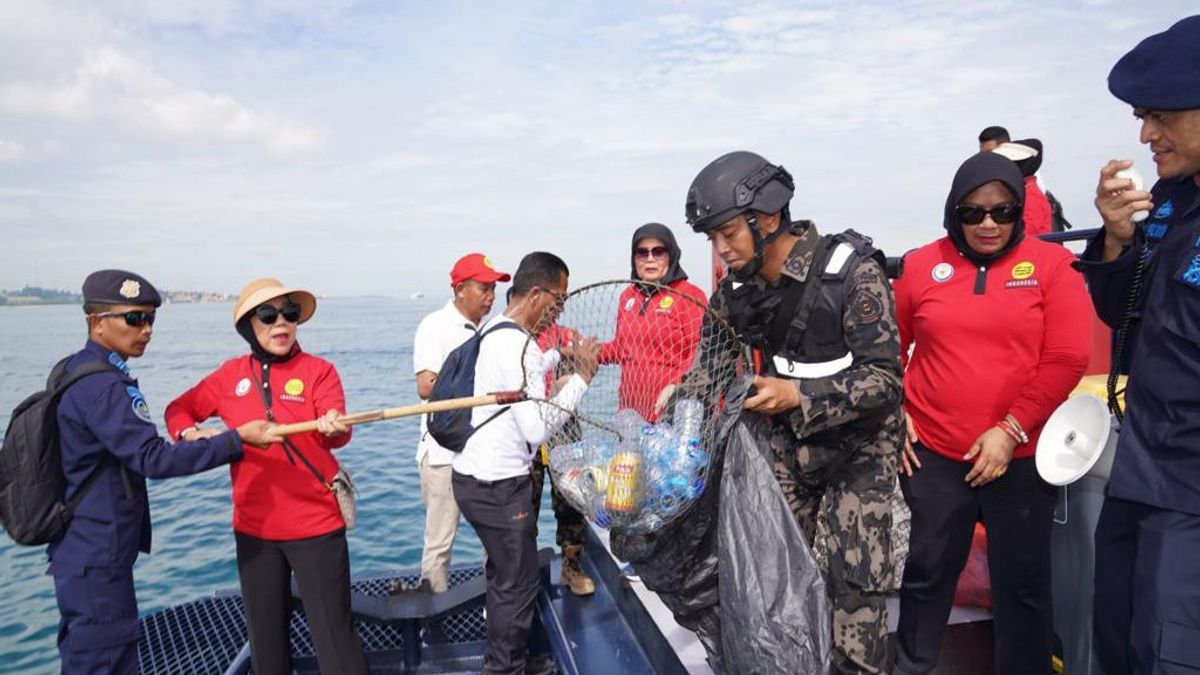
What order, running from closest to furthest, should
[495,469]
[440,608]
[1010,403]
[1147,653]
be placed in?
1. [1147,653]
2. [1010,403]
3. [495,469]
4. [440,608]

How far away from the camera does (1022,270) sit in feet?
8.32

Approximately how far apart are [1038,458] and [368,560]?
8.41 m

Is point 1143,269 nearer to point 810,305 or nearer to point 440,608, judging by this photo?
point 810,305

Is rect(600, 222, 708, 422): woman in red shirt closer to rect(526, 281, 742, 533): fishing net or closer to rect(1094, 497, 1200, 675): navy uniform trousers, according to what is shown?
rect(526, 281, 742, 533): fishing net

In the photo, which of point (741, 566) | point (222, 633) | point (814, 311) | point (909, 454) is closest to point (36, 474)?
point (222, 633)

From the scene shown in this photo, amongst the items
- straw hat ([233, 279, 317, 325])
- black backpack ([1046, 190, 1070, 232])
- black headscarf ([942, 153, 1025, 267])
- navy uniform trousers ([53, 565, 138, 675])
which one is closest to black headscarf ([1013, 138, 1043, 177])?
black backpack ([1046, 190, 1070, 232])

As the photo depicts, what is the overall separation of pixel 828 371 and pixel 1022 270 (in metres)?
0.88

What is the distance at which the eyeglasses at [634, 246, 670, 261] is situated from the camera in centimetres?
420

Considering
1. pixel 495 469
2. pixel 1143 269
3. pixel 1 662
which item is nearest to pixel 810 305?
pixel 1143 269

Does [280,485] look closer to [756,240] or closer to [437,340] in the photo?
[437,340]

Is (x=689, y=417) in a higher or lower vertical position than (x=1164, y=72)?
lower

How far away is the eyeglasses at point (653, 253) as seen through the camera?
13.8ft

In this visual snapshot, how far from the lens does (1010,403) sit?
8.38ft

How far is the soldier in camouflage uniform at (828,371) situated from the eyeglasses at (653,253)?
1.73m
